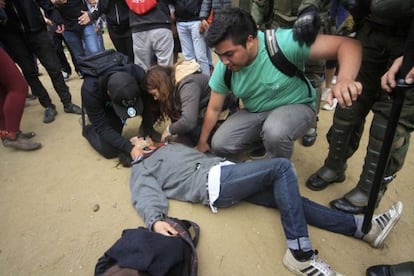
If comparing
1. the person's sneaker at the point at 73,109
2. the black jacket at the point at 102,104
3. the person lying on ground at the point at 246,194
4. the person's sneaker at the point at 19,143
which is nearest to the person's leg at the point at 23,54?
the person's sneaker at the point at 73,109

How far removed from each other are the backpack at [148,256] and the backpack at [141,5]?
7.52 ft

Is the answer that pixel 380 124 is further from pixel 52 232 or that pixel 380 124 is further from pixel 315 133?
pixel 52 232

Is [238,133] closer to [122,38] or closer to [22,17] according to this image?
[122,38]

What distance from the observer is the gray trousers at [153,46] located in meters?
3.07

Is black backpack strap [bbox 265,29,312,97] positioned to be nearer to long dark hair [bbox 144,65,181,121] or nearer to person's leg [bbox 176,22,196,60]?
long dark hair [bbox 144,65,181,121]

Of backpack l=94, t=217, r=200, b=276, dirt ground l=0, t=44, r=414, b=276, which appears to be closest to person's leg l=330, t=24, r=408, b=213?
Answer: dirt ground l=0, t=44, r=414, b=276

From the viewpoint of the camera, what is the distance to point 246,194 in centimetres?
171

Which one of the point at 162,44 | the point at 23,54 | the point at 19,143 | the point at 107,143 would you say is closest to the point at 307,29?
the point at 107,143

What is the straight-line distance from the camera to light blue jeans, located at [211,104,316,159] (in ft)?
6.11

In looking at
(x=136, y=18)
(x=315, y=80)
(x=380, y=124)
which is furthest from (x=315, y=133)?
(x=136, y=18)

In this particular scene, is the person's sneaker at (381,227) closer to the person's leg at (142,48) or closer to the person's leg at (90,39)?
the person's leg at (142,48)

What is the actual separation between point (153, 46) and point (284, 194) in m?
2.27

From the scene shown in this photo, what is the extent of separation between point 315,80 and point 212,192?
Result: 1.42 metres

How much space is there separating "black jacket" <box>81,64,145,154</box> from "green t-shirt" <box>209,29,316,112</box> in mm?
681
